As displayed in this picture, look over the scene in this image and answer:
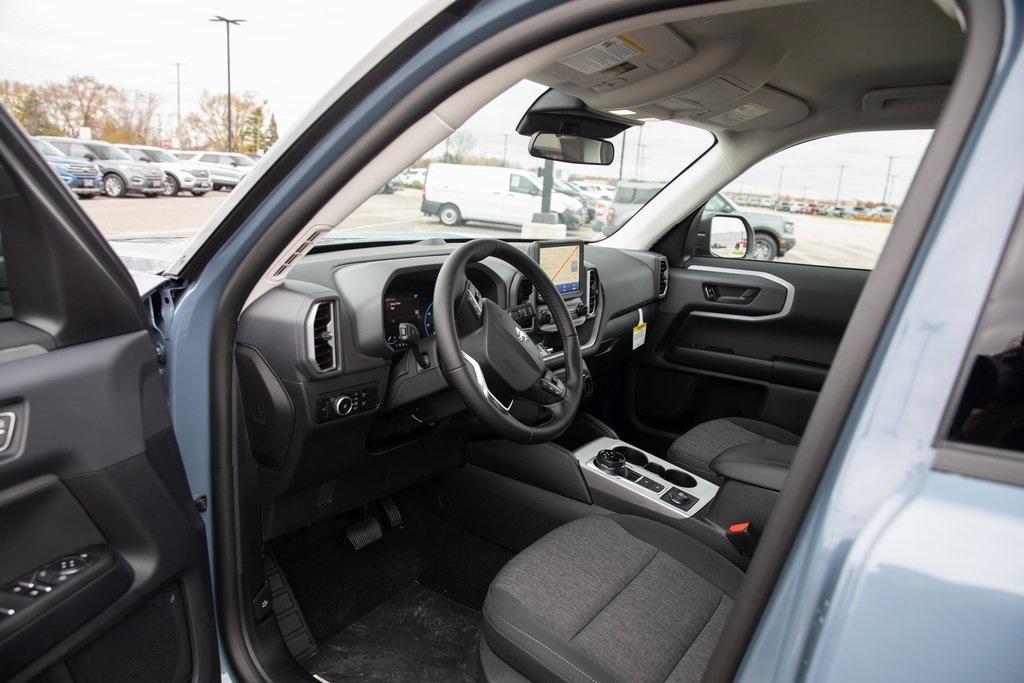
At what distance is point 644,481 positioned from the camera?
7.82ft

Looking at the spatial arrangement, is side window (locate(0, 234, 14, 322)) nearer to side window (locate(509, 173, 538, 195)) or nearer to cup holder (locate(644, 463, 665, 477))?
cup holder (locate(644, 463, 665, 477))

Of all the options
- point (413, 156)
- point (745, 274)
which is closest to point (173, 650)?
point (413, 156)

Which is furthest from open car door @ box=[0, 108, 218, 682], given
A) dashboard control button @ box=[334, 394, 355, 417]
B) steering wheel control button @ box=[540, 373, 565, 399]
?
steering wheel control button @ box=[540, 373, 565, 399]

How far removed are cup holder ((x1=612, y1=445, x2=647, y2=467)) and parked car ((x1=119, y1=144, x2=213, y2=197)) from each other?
1789mm

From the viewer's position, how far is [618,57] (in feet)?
6.01

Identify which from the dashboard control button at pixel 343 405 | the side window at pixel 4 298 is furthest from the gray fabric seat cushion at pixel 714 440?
the side window at pixel 4 298

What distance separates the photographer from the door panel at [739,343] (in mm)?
3143

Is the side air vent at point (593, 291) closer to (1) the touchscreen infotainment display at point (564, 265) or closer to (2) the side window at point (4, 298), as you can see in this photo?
(1) the touchscreen infotainment display at point (564, 265)

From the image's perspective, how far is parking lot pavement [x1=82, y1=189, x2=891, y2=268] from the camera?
57.7 inches

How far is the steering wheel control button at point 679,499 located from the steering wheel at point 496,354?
0.63m

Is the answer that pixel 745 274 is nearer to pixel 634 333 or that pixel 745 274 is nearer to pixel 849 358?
pixel 634 333

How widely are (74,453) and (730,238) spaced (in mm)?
3167

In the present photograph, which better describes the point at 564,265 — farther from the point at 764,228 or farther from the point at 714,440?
the point at 764,228

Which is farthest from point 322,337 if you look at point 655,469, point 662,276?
point 662,276
